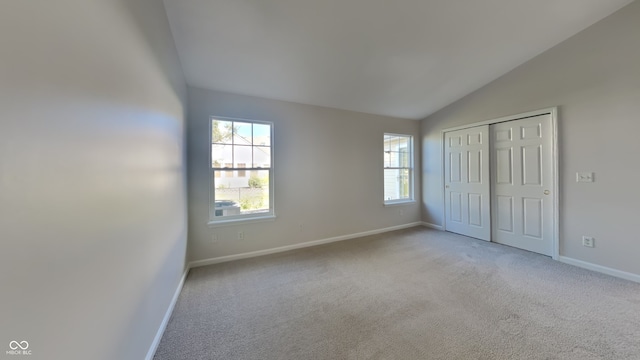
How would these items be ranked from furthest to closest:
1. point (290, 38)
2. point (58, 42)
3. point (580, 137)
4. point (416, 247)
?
point (416, 247)
point (580, 137)
point (290, 38)
point (58, 42)

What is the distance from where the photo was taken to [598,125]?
2758mm

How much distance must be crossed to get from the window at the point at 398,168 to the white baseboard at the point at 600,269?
2478 mm

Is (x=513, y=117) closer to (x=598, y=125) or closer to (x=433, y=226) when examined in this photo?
(x=598, y=125)

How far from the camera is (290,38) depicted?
2422 millimetres

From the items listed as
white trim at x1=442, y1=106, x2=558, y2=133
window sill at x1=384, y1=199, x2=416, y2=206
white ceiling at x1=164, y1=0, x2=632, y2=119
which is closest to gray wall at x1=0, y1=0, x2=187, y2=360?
white ceiling at x1=164, y1=0, x2=632, y2=119

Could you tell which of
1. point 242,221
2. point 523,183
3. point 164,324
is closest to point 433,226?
point 523,183

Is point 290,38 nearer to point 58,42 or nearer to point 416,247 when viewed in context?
point 58,42

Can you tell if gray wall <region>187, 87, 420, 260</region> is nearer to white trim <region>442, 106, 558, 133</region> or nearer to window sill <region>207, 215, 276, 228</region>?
window sill <region>207, 215, 276, 228</region>

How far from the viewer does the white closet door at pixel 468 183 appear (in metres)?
3.93

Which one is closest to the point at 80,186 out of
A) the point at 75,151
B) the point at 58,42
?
the point at 75,151

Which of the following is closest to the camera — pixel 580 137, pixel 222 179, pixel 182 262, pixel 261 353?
pixel 261 353

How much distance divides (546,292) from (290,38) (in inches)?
147

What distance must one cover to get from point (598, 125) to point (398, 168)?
2.77 meters

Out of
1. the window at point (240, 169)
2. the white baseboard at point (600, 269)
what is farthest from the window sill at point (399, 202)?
the window at point (240, 169)
